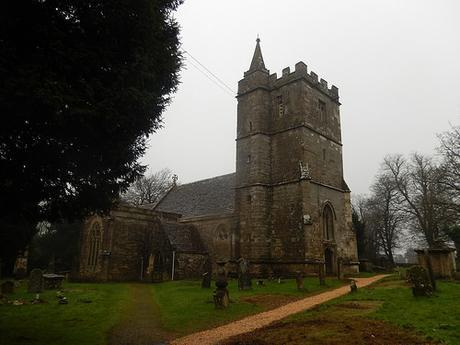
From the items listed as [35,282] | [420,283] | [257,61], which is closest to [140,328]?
[420,283]

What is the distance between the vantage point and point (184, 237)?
29719 millimetres

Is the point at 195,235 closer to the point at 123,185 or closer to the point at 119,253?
the point at 119,253

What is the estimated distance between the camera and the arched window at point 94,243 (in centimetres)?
2923

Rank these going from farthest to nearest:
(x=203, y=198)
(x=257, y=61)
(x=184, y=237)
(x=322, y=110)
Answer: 1. (x=203, y=198)
2. (x=184, y=237)
3. (x=257, y=61)
4. (x=322, y=110)

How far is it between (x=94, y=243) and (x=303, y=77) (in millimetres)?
19975


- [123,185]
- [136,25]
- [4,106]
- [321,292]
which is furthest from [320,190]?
[4,106]

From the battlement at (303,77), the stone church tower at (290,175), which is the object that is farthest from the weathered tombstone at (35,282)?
the battlement at (303,77)

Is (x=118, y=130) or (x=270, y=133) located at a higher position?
(x=270, y=133)

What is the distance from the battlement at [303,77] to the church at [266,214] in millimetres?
81

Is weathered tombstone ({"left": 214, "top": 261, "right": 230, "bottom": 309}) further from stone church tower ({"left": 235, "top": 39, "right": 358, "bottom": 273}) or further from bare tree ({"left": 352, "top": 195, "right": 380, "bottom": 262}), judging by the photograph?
bare tree ({"left": 352, "top": 195, "right": 380, "bottom": 262})

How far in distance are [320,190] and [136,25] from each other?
19.8m

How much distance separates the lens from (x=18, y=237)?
2188 cm

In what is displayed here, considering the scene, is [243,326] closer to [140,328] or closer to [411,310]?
[140,328]

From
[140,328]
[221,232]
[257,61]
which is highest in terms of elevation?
[257,61]
